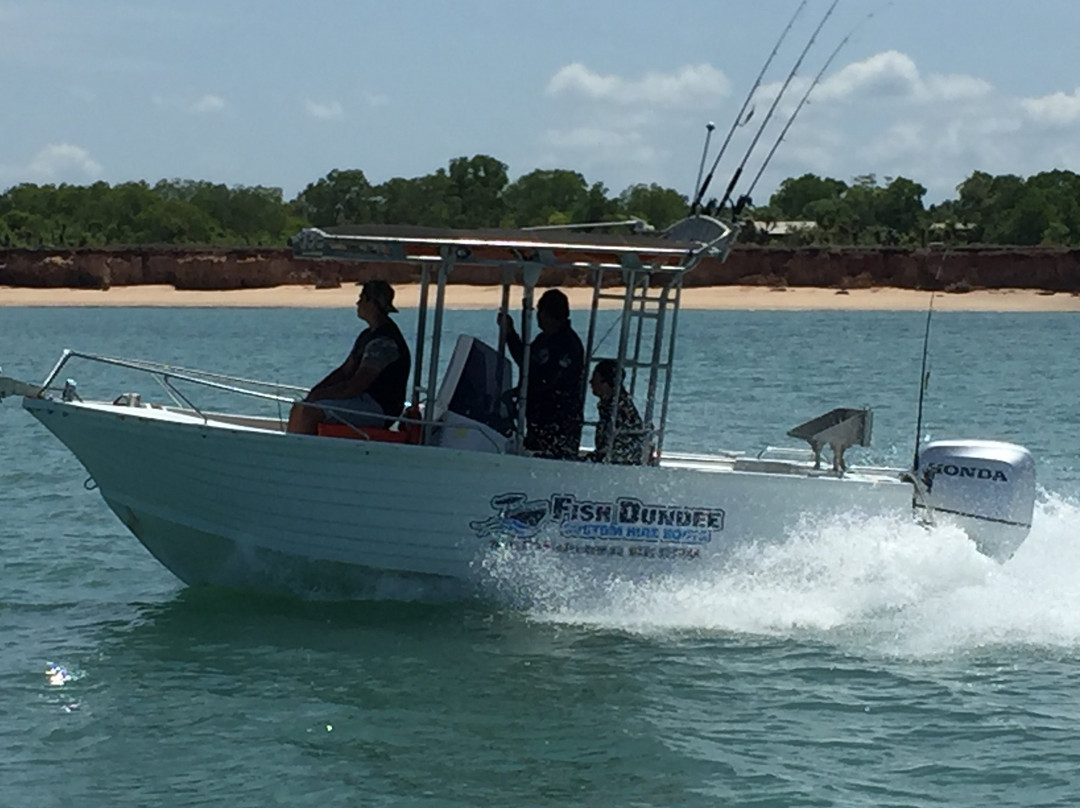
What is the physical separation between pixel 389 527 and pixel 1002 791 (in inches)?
147

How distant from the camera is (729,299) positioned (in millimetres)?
79250

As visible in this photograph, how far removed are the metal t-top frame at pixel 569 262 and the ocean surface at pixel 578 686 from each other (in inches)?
25.0

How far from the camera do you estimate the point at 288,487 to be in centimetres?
1005

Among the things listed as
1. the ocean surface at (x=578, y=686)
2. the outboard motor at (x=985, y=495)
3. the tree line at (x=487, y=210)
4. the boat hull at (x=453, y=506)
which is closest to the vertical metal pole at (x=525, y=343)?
the boat hull at (x=453, y=506)

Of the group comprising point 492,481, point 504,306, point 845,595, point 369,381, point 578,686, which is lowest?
point 578,686

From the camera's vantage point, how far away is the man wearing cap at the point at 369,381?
10039mm

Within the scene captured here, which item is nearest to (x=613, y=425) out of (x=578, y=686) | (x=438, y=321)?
(x=438, y=321)

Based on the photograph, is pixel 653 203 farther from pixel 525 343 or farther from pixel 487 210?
pixel 525 343

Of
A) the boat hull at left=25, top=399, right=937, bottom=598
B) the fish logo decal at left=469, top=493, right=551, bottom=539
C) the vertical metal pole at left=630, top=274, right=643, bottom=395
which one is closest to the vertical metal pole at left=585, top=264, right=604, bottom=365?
the vertical metal pole at left=630, top=274, right=643, bottom=395

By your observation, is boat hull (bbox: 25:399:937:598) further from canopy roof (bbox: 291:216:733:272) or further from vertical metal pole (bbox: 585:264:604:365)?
canopy roof (bbox: 291:216:733:272)

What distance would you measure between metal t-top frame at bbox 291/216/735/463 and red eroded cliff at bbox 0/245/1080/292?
6441cm

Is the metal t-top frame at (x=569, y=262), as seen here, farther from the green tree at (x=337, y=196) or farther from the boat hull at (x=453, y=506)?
the green tree at (x=337, y=196)

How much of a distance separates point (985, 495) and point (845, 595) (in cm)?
100

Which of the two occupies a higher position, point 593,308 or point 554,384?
point 593,308
